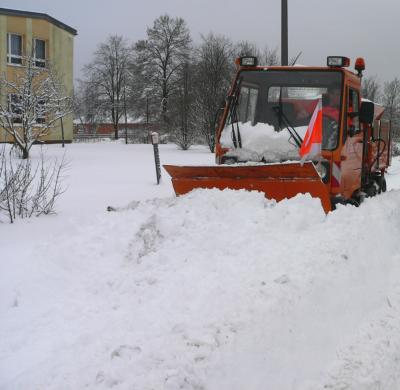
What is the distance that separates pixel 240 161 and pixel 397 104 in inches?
1779

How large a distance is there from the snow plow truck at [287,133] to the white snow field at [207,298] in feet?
1.08

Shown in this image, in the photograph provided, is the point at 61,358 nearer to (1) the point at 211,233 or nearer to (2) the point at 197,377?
(2) the point at 197,377

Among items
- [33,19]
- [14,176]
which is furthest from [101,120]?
[14,176]

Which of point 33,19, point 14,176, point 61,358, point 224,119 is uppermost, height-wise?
point 33,19

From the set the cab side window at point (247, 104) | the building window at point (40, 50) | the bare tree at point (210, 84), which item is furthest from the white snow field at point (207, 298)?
the building window at point (40, 50)

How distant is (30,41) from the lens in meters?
29.5

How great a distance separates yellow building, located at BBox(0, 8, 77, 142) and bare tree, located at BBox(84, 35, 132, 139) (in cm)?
2145

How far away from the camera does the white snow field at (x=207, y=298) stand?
10.5ft

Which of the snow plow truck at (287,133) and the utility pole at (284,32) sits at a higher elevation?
the utility pole at (284,32)

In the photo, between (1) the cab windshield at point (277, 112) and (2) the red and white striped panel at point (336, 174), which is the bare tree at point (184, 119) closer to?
(1) the cab windshield at point (277, 112)

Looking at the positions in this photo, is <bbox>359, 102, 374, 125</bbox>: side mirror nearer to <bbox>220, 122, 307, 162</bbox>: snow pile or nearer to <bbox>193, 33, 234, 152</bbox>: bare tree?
<bbox>220, 122, 307, 162</bbox>: snow pile

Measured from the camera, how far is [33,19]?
29922mm

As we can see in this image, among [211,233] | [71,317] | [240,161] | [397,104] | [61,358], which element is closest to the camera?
Result: [61,358]

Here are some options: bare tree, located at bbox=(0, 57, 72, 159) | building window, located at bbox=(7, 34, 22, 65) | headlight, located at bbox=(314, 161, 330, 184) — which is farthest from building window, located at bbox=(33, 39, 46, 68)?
headlight, located at bbox=(314, 161, 330, 184)
